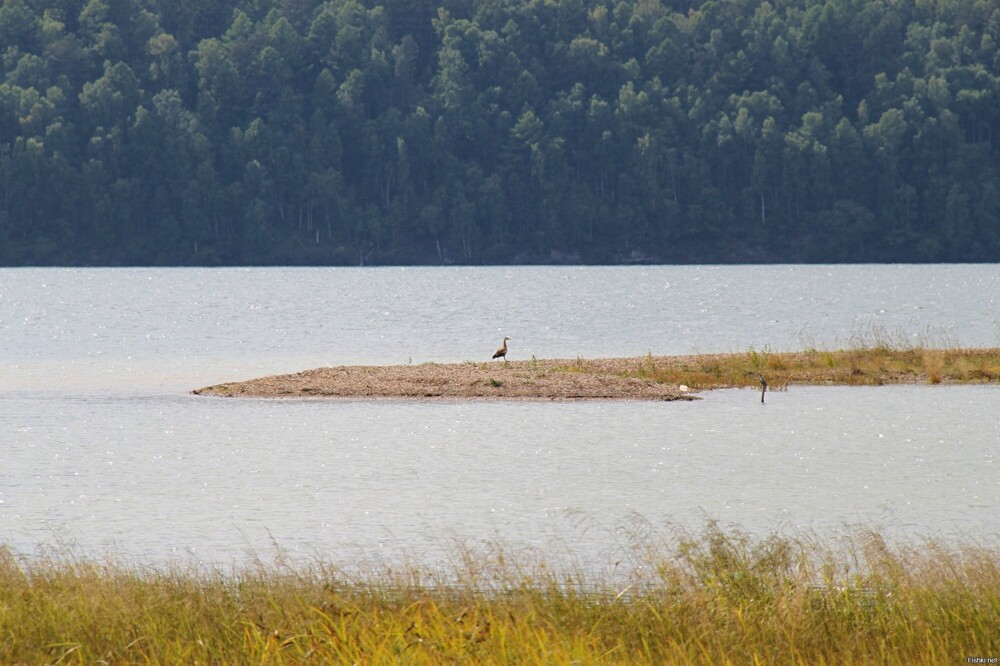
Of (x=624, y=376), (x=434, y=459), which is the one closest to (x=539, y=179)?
(x=624, y=376)

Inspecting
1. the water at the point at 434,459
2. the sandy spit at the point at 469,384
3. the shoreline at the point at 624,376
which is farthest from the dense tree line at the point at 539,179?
the sandy spit at the point at 469,384

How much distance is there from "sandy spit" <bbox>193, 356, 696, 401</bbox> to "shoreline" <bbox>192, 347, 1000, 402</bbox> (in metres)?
0.03

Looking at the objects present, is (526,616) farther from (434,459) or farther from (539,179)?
(539,179)

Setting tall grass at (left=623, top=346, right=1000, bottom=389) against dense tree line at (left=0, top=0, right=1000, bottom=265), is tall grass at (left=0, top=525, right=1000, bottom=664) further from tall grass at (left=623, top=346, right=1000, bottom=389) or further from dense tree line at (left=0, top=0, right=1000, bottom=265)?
dense tree line at (left=0, top=0, right=1000, bottom=265)

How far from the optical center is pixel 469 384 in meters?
46.2

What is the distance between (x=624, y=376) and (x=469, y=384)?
502cm

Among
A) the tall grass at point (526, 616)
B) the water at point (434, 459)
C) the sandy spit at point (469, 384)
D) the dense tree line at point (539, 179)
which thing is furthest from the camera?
the dense tree line at point (539, 179)

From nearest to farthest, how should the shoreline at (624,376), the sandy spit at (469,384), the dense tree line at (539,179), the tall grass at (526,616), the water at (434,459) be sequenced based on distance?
the tall grass at (526,616) → the water at (434,459) → the sandy spit at (469,384) → the shoreline at (624,376) → the dense tree line at (539,179)

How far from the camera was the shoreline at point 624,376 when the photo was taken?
45344 mm

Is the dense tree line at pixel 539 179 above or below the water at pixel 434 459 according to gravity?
above

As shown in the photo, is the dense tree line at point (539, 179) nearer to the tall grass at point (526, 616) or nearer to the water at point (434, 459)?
the water at point (434, 459)

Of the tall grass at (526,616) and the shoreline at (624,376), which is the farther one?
the shoreline at (624,376)

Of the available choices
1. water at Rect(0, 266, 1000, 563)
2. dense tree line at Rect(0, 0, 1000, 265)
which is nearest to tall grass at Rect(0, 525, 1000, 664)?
water at Rect(0, 266, 1000, 563)

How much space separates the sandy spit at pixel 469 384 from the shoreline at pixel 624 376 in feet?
0.10
